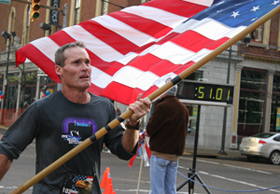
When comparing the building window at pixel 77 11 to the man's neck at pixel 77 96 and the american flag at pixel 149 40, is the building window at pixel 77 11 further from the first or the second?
the man's neck at pixel 77 96

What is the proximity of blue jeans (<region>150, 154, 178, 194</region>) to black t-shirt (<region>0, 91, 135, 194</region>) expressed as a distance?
2.70m

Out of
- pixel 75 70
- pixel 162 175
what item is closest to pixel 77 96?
pixel 75 70

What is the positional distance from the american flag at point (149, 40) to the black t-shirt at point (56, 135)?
1.14 meters

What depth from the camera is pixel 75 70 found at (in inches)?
115

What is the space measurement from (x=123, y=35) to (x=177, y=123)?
1.60 meters

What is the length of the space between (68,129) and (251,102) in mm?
22774

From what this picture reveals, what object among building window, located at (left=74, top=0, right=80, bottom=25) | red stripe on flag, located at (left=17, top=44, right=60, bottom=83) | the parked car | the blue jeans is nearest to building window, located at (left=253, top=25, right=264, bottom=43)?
the parked car

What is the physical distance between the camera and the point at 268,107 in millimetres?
24547

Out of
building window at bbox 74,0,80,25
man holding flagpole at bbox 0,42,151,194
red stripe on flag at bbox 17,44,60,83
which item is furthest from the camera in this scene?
building window at bbox 74,0,80,25

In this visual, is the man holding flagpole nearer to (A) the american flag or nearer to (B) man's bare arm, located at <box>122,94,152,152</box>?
(B) man's bare arm, located at <box>122,94,152,152</box>

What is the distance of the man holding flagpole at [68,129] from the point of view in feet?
8.94

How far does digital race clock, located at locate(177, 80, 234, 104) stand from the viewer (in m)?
8.95

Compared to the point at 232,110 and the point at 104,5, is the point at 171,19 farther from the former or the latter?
the point at 104,5

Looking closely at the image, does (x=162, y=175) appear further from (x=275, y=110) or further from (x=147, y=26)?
(x=275, y=110)
